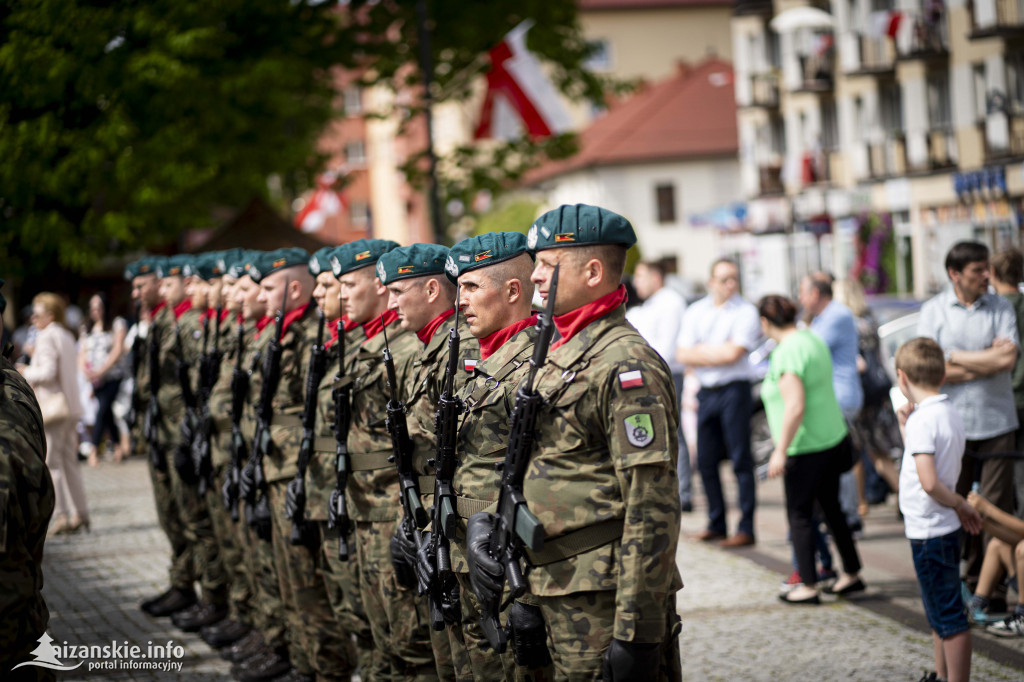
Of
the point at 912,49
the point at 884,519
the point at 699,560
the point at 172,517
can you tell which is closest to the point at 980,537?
the point at 699,560

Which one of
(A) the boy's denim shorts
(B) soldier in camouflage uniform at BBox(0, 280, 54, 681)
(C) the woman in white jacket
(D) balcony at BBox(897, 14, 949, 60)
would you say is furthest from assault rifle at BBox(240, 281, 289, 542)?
(D) balcony at BBox(897, 14, 949, 60)

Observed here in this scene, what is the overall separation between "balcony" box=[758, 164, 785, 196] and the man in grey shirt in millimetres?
37010

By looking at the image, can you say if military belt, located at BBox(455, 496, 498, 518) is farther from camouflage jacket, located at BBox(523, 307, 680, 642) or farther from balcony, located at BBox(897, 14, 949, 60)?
balcony, located at BBox(897, 14, 949, 60)

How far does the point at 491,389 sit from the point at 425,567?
28.9 inches

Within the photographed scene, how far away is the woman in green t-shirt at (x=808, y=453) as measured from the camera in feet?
25.2

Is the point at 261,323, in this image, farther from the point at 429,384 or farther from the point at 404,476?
the point at 429,384

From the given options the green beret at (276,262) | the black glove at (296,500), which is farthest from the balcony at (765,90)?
the black glove at (296,500)

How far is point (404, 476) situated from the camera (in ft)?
16.7

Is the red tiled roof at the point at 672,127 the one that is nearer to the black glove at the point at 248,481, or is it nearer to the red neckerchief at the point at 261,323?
the red neckerchief at the point at 261,323

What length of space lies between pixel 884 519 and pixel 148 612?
19.9 feet

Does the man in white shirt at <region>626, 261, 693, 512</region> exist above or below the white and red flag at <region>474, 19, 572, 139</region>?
below

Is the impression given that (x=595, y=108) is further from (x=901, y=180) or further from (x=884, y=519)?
(x=901, y=180)

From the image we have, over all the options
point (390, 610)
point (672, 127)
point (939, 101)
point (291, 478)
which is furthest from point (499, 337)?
point (672, 127)

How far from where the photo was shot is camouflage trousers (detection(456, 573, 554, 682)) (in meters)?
4.38
